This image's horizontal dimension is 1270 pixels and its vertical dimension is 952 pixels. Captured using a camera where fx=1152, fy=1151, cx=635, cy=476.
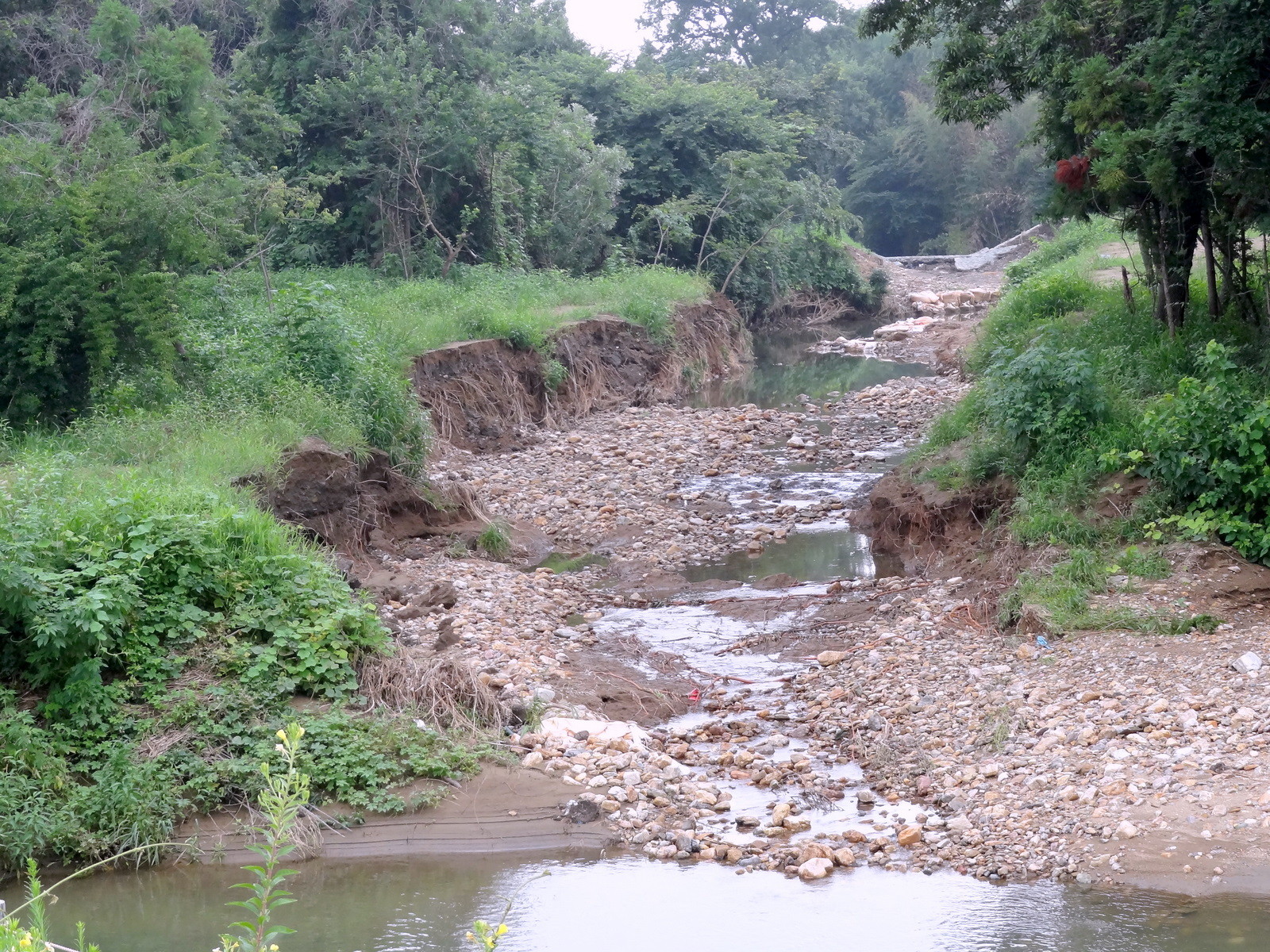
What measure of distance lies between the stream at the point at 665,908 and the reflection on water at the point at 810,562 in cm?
478

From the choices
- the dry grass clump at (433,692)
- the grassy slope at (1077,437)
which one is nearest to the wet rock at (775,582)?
the grassy slope at (1077,437)

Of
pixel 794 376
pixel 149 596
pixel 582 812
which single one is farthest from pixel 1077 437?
pixel 794 376

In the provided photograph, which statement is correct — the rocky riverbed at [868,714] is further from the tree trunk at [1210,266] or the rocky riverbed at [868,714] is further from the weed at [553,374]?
the weed at [553,374]

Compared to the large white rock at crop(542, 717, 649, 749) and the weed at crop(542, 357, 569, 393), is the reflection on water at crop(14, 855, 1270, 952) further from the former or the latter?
the weed at crop(542, 357, 569, 393)

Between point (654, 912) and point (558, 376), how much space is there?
15.1 metres

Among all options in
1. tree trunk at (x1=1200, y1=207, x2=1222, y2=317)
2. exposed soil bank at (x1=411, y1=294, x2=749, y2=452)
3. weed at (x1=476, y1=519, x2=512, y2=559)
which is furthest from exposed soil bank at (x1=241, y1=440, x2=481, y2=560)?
tree trunk at (x1=1200, y1=207, x2=1222, y2=317)

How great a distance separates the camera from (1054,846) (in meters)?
6.22

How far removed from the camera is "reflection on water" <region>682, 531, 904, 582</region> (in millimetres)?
12039

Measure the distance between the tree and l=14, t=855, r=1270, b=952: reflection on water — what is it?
262 inches

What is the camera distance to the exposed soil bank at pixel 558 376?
17.9 metres

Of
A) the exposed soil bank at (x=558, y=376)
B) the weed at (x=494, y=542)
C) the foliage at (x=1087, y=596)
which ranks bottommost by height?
the foliage at (x=1087, y=596)

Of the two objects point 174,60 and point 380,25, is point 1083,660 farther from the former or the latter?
point 380,25

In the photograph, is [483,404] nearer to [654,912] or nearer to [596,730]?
[596,730]

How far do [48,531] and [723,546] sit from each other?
755cm
